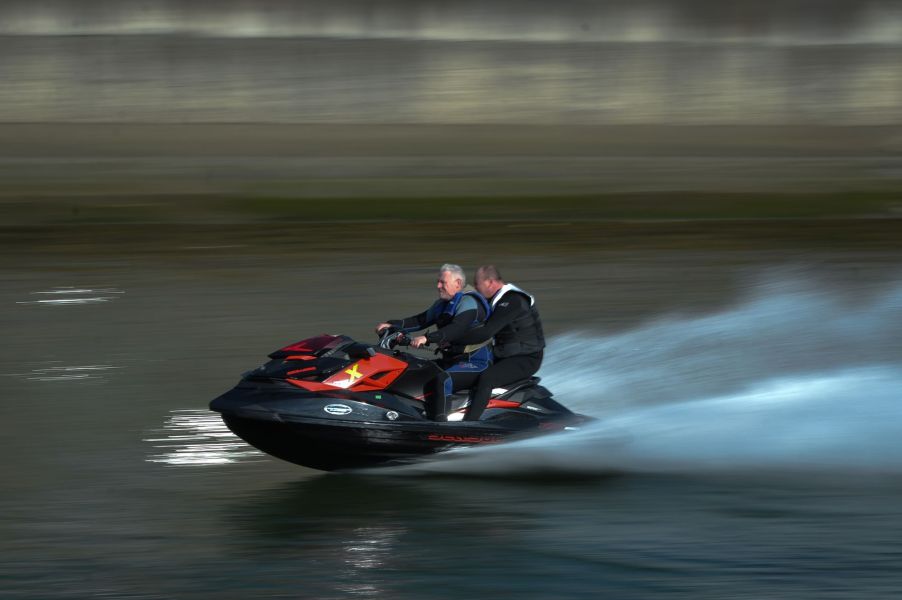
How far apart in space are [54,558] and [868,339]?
1026 centimetres

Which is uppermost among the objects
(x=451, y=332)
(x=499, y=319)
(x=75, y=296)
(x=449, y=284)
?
(x=75, y=296)

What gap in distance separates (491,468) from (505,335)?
3.33 ft

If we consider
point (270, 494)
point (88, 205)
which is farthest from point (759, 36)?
point (270, 494)

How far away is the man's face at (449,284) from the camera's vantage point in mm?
9875

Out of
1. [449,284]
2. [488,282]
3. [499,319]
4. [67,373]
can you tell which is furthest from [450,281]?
[67,373]

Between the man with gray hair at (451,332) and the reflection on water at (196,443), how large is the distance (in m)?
1.67

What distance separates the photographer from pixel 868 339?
15695 millimetres

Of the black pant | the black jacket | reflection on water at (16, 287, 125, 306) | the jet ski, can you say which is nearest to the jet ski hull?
the jet ski

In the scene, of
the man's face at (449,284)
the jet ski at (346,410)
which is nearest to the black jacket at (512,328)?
the man's face at (449,284)

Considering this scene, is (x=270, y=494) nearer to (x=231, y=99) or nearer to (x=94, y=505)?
(x=94, y=505)

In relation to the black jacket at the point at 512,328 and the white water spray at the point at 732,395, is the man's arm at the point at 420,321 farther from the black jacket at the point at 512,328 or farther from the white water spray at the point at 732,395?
the white water spray at the point at 732,395

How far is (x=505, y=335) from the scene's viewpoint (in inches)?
398

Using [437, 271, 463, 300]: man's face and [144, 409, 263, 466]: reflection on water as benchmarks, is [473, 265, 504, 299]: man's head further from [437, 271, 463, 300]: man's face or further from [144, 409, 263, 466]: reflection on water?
[144, 409, 263, 466]: reflection on water

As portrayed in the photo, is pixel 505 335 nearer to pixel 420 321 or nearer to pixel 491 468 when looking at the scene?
pixel 420 321
